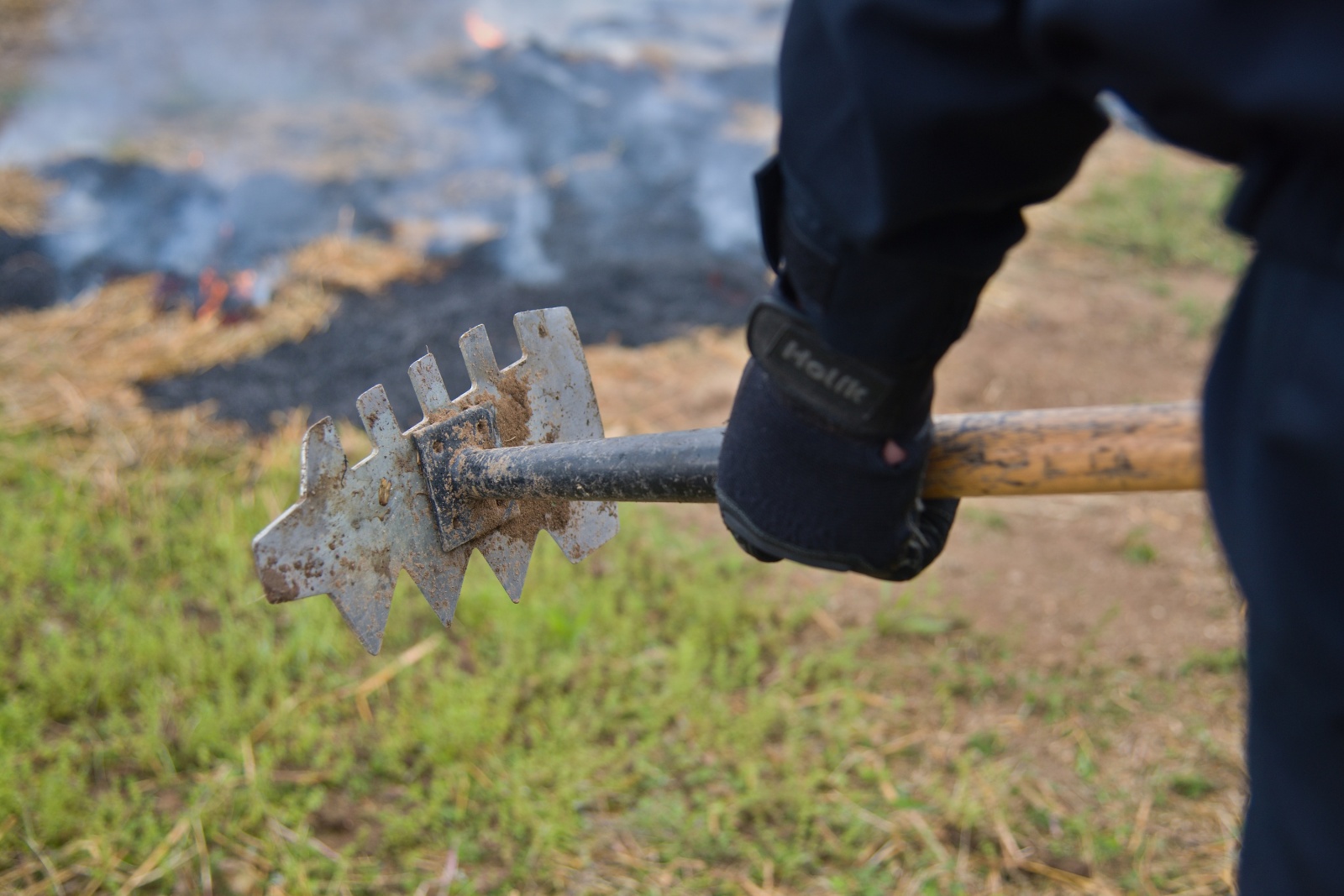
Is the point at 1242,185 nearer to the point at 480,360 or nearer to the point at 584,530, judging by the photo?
the point at 480,360

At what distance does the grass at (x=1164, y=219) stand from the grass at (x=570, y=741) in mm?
4454

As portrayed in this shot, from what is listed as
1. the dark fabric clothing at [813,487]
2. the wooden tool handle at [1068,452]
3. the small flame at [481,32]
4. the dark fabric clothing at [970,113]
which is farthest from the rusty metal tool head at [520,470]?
the small flame at [481,32]

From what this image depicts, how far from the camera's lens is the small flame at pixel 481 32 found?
35.2 ft

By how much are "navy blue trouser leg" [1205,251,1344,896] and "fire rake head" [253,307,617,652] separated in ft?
4.08

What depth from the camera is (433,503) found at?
1786mm

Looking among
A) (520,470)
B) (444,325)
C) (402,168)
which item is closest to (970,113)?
(520,470)

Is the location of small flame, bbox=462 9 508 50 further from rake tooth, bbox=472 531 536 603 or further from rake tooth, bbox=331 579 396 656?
rake tooth, bbox=331 579 396 656

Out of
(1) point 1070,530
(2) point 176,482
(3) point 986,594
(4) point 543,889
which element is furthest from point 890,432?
(2) point 176,482

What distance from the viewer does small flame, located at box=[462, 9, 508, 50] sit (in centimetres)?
1073

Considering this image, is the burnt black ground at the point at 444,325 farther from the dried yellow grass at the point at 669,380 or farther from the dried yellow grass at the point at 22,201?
the dried yellow grass at the point at 22,201

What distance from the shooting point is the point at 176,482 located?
3840 mm

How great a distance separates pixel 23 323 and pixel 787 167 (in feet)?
18.1

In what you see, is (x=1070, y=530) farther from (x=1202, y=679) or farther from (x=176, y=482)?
(x=176, y=482)

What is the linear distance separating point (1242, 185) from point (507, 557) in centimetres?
150
